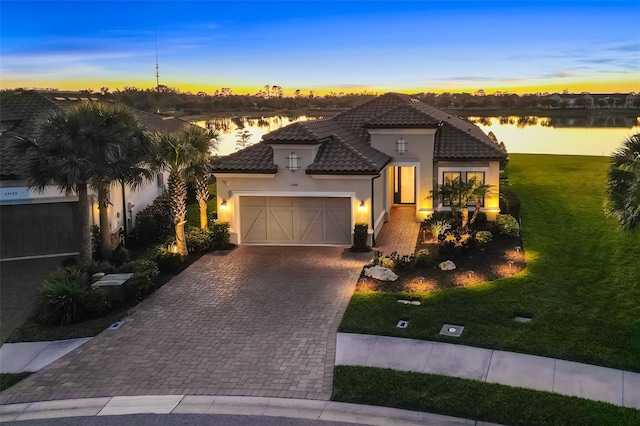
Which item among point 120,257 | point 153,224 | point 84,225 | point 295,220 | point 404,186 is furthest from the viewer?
point 404,186

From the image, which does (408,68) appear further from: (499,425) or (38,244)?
(499,425)

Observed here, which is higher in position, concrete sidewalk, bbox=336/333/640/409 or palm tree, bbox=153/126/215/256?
palm tree, bbox=153/126/215/256

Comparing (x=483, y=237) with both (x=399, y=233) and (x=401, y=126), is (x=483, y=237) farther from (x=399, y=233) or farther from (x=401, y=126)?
(x=401, y=126)

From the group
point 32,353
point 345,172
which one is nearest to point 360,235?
point 345,172

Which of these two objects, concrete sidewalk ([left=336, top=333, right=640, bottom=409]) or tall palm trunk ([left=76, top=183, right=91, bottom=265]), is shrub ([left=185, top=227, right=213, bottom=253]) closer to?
tall palm trunk ([left=76, top=183, right=91, bottom=265])

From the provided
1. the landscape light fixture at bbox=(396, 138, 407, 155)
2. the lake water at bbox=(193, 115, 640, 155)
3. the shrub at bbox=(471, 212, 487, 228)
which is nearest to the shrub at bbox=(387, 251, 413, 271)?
the shrub at bbox=(471, 212, 487, 228)

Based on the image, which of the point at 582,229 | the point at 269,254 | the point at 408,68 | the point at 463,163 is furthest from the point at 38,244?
the point at 408,68
